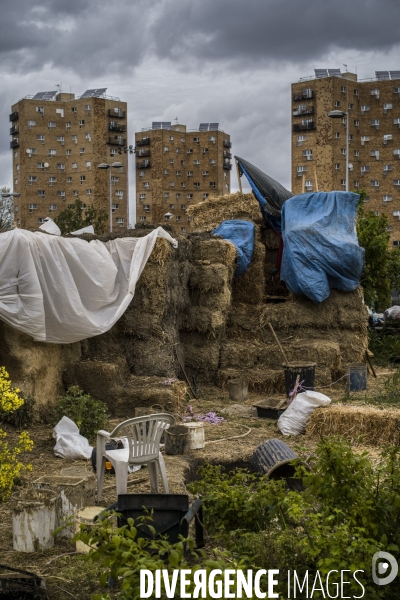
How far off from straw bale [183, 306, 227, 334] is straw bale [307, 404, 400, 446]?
166 inches

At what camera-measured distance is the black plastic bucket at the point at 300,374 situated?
12500mm

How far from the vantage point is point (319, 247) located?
15500mm

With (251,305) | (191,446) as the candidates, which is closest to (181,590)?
(191,446)

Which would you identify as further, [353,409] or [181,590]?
[353,409]

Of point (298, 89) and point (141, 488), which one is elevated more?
point (298, 89)

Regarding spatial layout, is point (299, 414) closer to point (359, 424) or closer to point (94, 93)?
point (359, 424)

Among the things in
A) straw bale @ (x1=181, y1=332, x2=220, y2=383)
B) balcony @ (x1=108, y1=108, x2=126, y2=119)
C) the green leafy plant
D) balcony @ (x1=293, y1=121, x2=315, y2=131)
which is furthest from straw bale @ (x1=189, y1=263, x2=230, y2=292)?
balcony @ (x1=108, y1=108, x2=126, y2=119)

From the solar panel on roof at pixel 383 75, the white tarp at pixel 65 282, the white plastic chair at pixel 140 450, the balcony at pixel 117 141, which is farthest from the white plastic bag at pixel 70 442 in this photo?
the balcony at pixel 117 141

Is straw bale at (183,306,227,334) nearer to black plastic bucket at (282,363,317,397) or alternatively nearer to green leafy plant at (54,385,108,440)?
black plastic bucket at (282,363,317,397)

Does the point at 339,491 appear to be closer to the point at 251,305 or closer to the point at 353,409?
the point at 353,409

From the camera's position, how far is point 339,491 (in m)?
4.82

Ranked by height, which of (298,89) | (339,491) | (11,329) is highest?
(298,89)

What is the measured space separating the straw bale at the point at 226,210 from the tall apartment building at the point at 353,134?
4494cm

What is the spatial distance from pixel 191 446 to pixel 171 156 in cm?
6722
